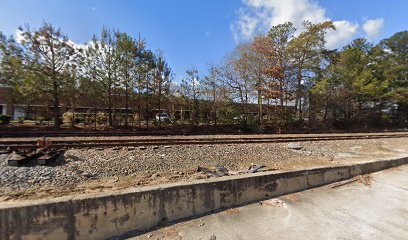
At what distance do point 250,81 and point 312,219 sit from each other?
→ 2087cm

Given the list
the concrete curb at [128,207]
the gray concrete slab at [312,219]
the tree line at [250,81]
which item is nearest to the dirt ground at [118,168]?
the concrete curb at [128,207]

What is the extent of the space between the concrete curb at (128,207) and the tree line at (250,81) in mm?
16290

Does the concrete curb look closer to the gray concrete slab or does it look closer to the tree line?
the gray concrete slab

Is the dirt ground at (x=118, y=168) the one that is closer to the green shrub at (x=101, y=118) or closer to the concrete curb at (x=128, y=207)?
the concrete curb at (x=128, y=207)

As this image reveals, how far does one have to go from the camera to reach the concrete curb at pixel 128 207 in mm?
2539

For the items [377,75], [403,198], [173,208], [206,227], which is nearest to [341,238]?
[206,227]

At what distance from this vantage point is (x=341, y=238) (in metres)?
3.02

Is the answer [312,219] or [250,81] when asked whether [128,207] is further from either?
[250,81]

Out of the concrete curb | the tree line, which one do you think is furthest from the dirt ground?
the tree line

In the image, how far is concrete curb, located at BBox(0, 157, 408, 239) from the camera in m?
2.54

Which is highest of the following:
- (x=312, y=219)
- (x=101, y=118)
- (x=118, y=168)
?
(x=101, y=118)

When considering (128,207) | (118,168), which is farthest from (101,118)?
(128,207)

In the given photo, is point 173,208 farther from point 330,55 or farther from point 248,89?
point 330,55

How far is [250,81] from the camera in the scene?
23.2m
